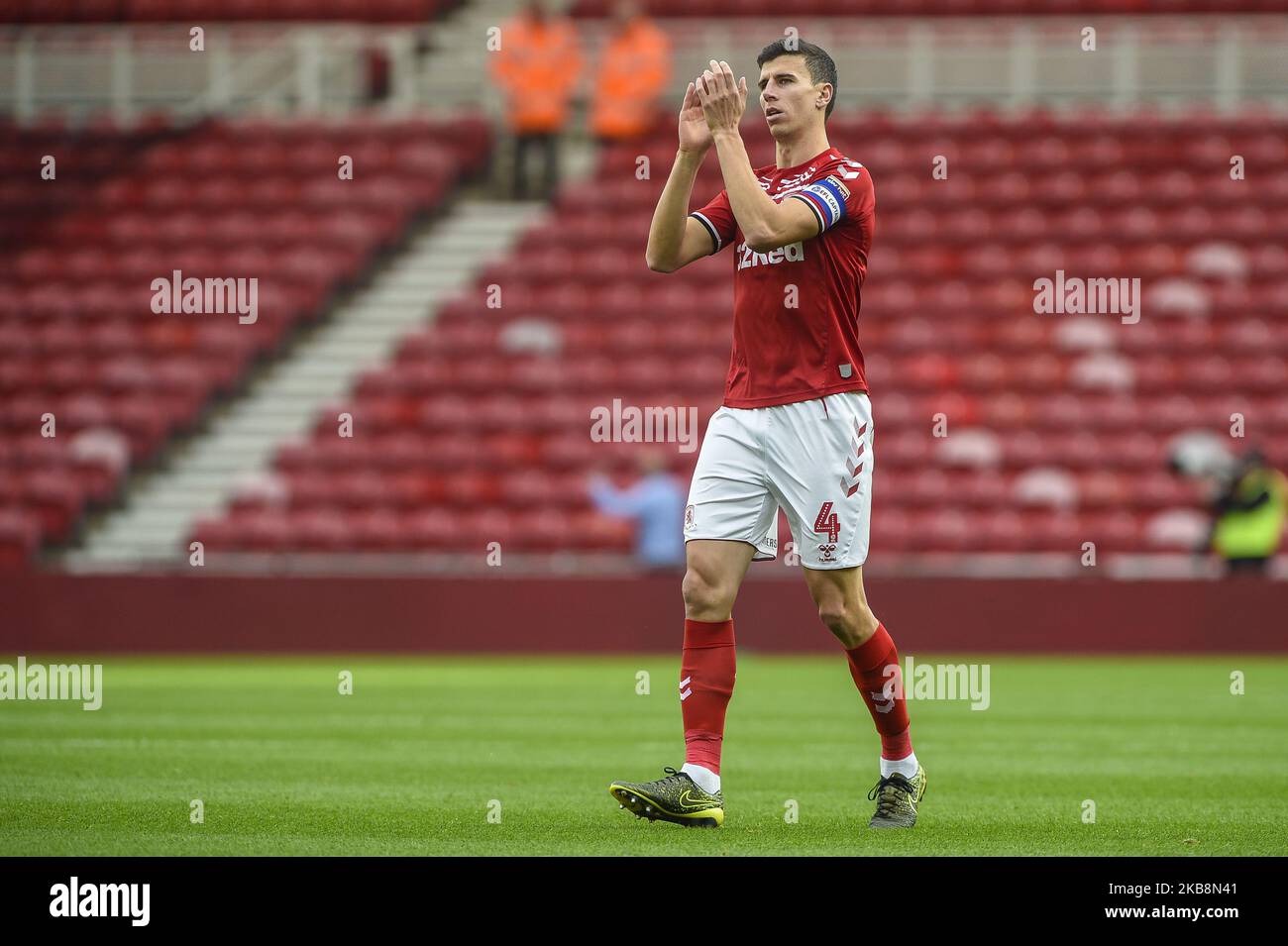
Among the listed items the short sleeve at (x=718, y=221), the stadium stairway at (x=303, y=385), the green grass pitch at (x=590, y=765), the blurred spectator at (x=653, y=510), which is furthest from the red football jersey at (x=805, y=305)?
the stadium stairway at (x=303, y=385)

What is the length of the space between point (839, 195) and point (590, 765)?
131 inches

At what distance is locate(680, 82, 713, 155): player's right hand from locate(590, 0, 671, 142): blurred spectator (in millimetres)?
16674

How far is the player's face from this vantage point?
6.85 m

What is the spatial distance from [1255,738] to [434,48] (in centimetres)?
1781

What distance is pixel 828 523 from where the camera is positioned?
6.69 meters

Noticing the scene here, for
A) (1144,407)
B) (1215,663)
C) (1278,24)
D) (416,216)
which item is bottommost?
(1215,663)

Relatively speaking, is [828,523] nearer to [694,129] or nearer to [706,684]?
[706,684]

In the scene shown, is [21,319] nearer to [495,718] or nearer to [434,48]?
[434,48]

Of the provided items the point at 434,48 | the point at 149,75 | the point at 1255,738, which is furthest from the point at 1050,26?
the point at 1255,738

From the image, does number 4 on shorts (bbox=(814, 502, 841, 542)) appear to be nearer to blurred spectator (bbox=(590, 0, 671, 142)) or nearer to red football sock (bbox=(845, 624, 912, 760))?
red football sock (bbox=(845, 624, 912, 760))

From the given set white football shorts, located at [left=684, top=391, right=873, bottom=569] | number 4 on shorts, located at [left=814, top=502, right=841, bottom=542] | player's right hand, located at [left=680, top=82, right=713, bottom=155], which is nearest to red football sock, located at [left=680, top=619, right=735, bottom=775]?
white football shorts, located at [left=684, top=391, right=873, bottom=569]

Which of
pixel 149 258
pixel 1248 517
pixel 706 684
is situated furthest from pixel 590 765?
pixel 149 258

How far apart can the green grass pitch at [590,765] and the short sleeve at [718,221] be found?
2117 mm
